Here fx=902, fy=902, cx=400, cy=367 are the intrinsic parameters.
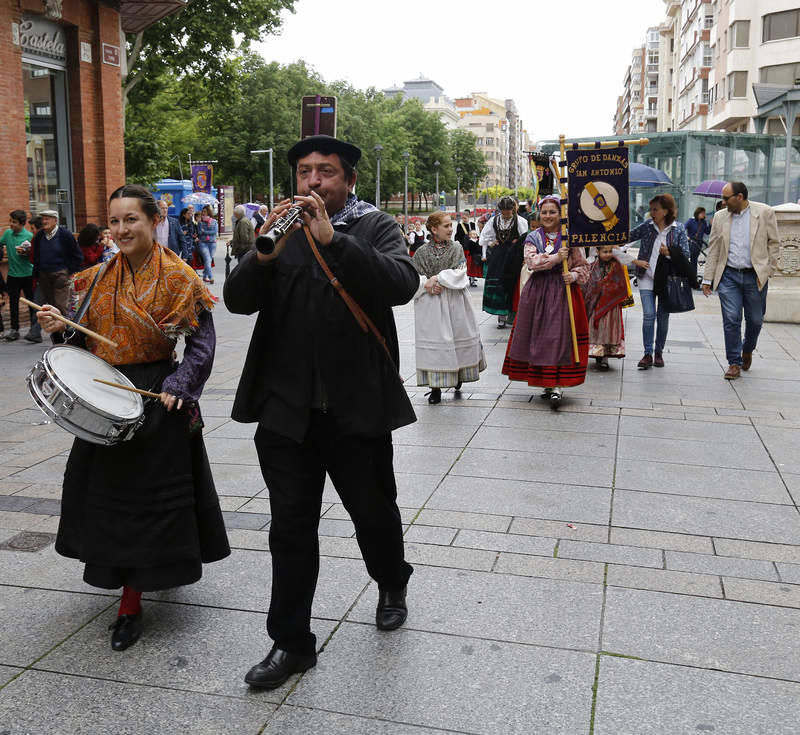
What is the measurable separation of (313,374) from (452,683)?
45.7 inches

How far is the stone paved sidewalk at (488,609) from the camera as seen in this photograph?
292cm

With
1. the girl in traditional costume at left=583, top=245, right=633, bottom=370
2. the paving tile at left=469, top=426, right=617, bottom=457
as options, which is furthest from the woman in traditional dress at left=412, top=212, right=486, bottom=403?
the girl in traditional costume at left=583, top=245, right=633, bottom=370

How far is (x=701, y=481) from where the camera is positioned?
18.2 ft

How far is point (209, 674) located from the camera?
3.17 metres

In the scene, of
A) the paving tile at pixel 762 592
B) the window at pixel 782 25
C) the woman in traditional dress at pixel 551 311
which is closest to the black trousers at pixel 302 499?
the paving tile at pixel 762 592

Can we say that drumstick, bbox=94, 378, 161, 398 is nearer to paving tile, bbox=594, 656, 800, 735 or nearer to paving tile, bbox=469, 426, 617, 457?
paving tile, bbox=594, 656, 800, 735

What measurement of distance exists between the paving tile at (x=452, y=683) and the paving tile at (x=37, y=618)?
3.40ft

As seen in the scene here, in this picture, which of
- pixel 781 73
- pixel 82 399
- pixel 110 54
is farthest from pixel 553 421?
pixel 781 73

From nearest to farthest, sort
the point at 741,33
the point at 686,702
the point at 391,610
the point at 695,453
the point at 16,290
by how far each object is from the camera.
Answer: the point at 686,702
the point at 391,610
the point at 695,453
the point at 16,290
the point at 741,33

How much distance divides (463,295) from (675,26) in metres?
77.3

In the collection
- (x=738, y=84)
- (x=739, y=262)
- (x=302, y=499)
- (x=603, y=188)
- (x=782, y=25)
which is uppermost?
(x=782, y=25)

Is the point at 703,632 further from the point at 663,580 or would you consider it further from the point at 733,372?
the point at 733,372

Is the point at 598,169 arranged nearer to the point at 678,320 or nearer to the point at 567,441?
the point at 567,441

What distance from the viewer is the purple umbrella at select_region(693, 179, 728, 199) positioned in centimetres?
2164
